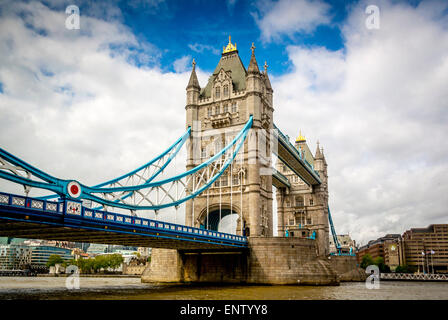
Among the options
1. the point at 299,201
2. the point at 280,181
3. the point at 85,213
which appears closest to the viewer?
the point at 85,213

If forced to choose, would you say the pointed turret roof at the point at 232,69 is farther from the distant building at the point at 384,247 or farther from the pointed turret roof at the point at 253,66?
the distant building at the point at 384,247

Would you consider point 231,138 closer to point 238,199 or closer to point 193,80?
point 238,199

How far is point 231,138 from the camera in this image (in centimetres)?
4528

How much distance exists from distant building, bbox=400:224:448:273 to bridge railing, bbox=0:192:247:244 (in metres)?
109

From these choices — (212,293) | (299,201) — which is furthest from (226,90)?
(299,201)

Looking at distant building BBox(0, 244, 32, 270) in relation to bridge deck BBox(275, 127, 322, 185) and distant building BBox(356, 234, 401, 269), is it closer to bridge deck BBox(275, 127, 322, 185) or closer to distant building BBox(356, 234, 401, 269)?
bridge deck BBox(275, 127, 322, 185)

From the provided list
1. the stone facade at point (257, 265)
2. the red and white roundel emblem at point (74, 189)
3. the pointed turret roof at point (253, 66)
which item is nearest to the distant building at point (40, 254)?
the stone facade at point (257, 265)

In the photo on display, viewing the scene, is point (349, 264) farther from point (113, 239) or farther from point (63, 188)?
point (63, 188)

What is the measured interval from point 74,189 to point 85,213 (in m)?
1.40

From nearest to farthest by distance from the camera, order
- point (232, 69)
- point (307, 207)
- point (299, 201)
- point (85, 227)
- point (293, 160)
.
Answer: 1. point (85, 227)
2. point (232, 69)
3. point (293, 160)
4. point (307, 207)
5. point (299, 201)

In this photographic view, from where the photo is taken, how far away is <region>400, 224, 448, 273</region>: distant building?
405 feet

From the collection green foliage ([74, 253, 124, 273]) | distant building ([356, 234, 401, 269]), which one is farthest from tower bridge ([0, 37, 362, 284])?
distant building ([356, 234, 401, 269])
